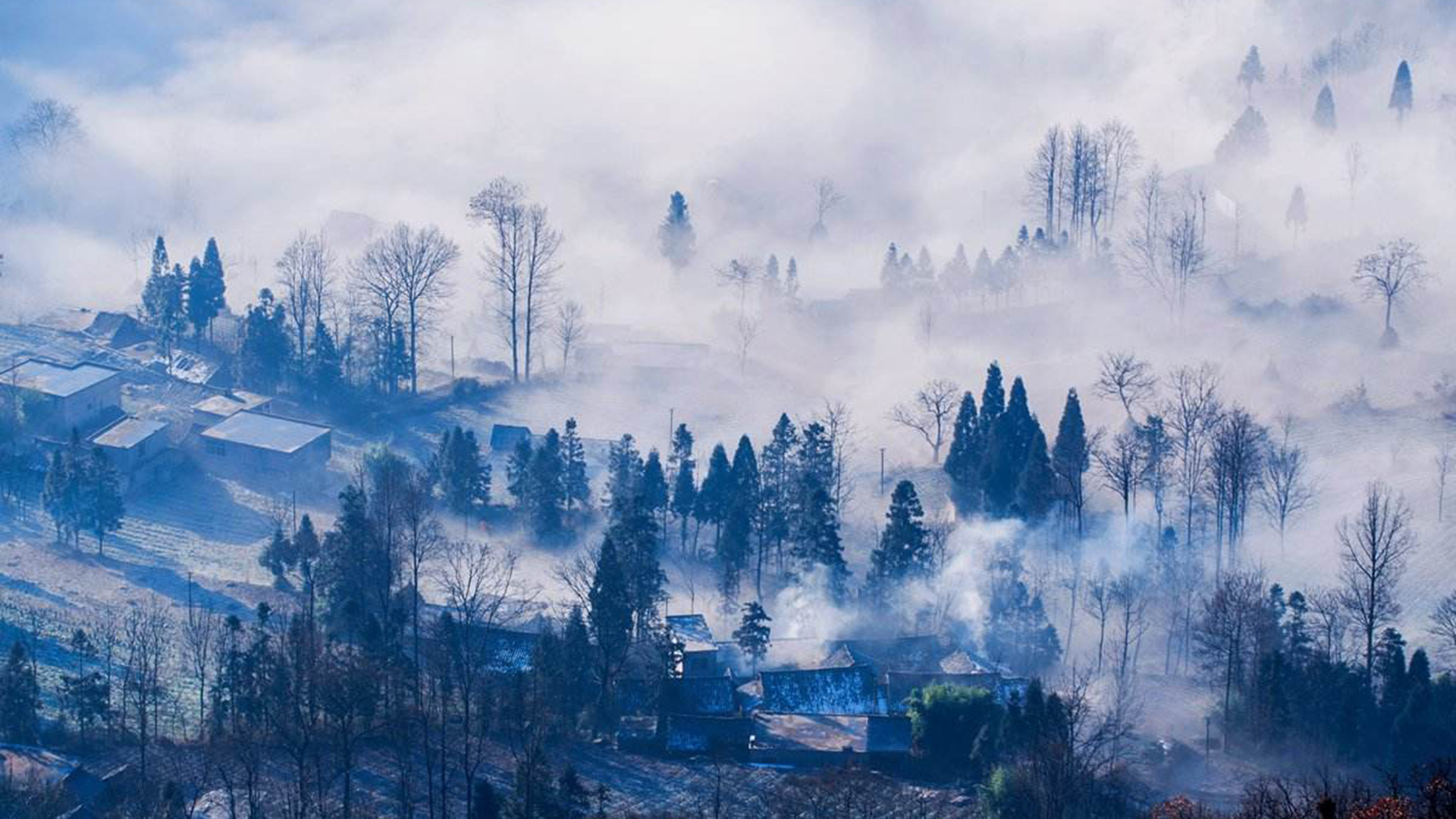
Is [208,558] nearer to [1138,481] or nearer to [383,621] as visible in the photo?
[383,621]

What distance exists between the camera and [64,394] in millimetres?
66188

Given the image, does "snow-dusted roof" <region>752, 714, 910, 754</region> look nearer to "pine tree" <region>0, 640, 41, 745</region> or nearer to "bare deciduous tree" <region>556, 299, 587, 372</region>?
"pine tree" <region>0, 640, 41, 745</region>

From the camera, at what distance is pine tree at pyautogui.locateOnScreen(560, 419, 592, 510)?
61.5 m

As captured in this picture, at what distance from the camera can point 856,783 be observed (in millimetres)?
45812

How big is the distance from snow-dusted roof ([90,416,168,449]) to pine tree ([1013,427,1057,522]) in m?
26.0

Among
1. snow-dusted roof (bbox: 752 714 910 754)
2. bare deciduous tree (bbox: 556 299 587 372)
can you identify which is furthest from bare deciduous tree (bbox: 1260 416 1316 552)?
bare deciduous tree (bbox: 556 299 587 372)

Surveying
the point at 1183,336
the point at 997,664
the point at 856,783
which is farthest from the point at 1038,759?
the point at 1183,336

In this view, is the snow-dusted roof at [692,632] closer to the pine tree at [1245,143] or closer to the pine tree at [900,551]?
the pine tree at [900,551]

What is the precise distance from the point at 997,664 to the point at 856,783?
341 inches

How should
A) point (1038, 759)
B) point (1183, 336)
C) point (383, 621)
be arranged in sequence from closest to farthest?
point (1038, 759), point (383, 621), point (1183, 336)

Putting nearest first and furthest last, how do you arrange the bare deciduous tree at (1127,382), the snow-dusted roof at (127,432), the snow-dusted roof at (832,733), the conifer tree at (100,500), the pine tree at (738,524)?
the snow-dusted roof at (832,733), the pine tree at (738,524), the conifer tree at (100,500), the snow-dusted roof at (127,432), the bare deciduous tree at (1127,382)

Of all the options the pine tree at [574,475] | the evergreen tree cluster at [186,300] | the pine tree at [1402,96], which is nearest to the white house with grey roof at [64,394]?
the evergreen tree cluster at [186,300]

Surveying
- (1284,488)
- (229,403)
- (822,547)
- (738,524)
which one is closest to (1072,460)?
(1284,488)

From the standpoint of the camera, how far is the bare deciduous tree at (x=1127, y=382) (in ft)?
221
